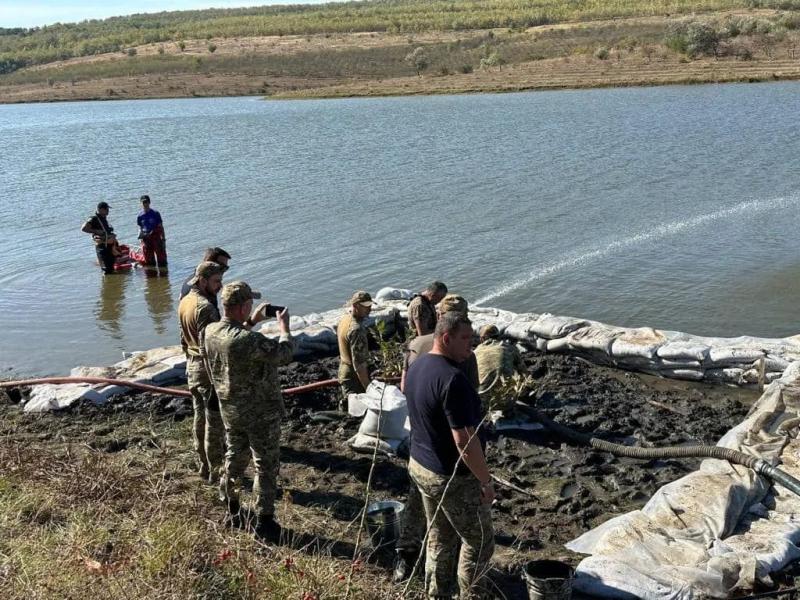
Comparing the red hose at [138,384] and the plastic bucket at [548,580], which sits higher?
the plastic bucket at [548,580]

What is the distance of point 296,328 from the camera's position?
10680 millimetres

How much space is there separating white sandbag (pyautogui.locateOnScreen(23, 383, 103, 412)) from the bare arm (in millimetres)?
5666

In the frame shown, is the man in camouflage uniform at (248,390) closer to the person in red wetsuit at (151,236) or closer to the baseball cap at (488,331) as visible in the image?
the baseball cap at (488,331)

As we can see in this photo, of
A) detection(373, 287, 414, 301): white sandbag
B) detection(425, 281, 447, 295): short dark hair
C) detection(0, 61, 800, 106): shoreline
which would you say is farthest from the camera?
detection(0, 61, 800, 106): shoreline

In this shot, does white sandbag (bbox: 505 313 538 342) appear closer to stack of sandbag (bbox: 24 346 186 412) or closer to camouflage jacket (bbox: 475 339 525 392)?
camouflage jacket (bbox: 475 339 525 392)

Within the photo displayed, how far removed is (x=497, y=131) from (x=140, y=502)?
2564 centimetres

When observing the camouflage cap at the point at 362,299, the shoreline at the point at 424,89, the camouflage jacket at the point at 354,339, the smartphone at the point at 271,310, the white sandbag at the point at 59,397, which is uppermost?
the shoreline at the point at 424,89

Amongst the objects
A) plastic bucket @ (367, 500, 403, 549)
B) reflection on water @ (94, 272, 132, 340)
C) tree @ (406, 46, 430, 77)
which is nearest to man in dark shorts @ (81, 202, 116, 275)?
reflection on water @ (94, 272, 132, 340)

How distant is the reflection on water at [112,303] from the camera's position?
12656mm

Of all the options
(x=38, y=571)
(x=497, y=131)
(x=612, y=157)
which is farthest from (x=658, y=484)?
(x=497, y=131)

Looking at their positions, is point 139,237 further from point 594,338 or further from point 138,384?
point 594,338

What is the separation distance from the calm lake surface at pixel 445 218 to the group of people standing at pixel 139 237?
318mm

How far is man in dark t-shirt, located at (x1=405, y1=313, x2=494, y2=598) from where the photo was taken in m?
4.39

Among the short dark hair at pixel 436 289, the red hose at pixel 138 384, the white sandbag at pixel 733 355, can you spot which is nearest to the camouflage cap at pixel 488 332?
the short dark hair at pixel 436 289
